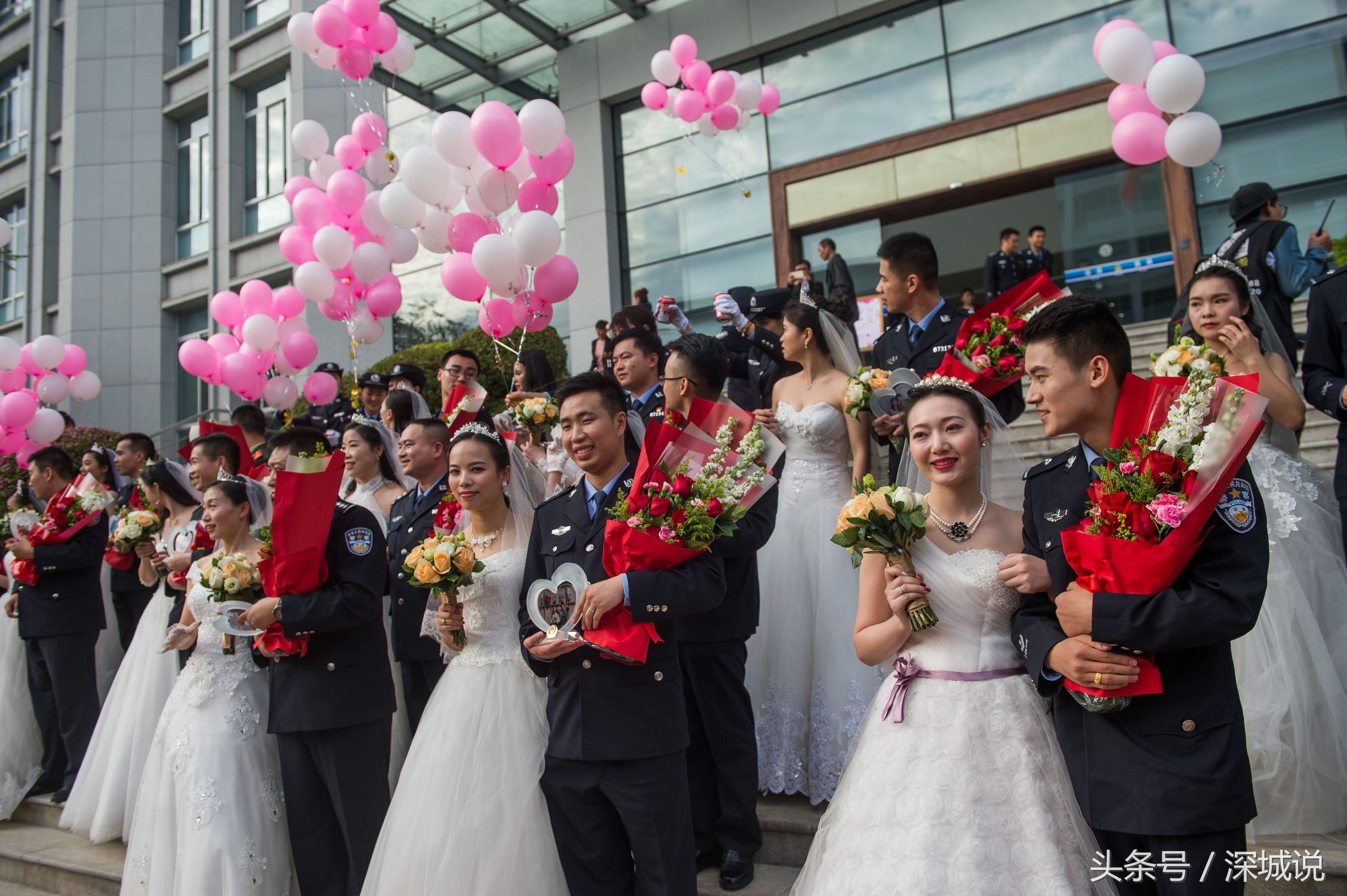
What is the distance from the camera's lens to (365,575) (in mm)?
4004

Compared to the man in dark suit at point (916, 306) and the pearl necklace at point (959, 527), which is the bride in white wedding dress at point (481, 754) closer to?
the pearl necklace at point (959, 527)

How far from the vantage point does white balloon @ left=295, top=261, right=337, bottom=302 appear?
8461 mm

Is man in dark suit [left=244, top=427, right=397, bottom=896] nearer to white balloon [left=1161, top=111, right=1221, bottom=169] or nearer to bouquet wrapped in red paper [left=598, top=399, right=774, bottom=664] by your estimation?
bouquet wrapped in red paper [left=598, top=399, right=774, bottom=664]

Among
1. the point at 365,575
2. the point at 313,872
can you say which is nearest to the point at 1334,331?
the point at 365,575

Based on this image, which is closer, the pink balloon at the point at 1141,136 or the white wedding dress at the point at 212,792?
the white wedding dress at the point at 212,792

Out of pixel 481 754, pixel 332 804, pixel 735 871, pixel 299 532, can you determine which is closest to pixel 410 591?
pixel 299 532

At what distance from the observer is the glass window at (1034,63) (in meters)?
11.4

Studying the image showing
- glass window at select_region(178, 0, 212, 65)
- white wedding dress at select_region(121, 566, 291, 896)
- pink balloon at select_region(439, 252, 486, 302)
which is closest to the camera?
white wedding dress at select_region(121, 566, 291, 896)

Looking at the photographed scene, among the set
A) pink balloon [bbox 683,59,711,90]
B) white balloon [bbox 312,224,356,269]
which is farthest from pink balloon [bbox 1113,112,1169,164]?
white balloon [bbox 312,224,356,269]

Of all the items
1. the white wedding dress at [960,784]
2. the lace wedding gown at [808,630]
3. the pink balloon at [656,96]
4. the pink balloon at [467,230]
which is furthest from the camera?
the pink balloon at [656,96]

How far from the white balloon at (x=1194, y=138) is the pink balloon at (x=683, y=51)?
17.2 feet

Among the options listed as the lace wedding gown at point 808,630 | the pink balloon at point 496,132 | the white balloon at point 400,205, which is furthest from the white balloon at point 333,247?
the lace wedding gown at point 808,630

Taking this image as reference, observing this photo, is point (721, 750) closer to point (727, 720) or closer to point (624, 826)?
point (727, 720)

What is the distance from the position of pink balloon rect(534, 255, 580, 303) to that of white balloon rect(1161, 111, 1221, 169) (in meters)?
4.74
